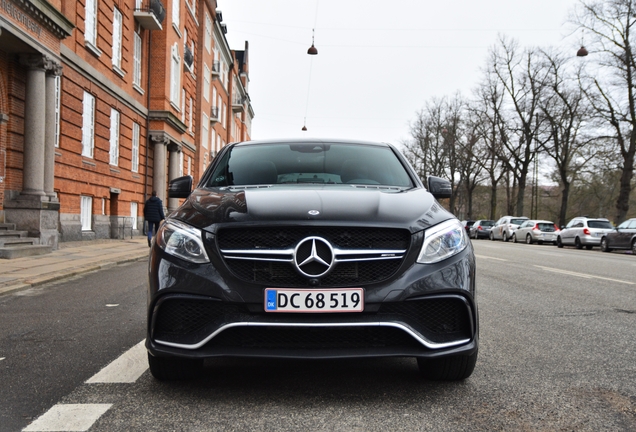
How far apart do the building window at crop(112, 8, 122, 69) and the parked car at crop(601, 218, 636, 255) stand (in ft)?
68.3

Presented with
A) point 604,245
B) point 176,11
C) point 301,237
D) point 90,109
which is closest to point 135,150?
point 90,109

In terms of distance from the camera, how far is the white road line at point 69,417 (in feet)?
9.00

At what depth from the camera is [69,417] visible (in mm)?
2881

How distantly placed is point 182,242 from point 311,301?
0.78 m

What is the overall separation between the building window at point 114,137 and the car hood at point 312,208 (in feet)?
66.7

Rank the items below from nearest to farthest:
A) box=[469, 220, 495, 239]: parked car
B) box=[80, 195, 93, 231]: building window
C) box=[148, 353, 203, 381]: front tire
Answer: box=[148, 353, 203, 381]: front tire
box=[80, 195, 93, 231]: building window
box=[469, 220, 495, 239]: parked car

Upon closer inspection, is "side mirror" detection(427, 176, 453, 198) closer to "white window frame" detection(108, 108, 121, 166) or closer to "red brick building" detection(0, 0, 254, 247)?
"red brick building" detection(0, 0, 254, 247)

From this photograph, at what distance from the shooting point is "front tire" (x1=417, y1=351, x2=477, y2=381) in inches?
136

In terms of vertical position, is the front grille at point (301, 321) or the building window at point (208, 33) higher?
the building window at point (208, 33)

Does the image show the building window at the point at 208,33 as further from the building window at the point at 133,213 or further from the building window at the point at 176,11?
the building window at the point at 133,213

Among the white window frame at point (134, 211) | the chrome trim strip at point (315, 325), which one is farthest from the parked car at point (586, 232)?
the chrome trim strip at point (315, 325)

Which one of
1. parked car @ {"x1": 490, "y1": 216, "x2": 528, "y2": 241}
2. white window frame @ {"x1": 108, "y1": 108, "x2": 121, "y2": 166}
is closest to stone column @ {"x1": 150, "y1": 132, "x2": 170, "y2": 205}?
white window frame @ {"x1": 108, "y1": 108, "x2": 121, "y2": 166}

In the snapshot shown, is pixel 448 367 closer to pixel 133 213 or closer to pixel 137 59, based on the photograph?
pixel 133 213

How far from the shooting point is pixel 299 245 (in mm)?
3119
